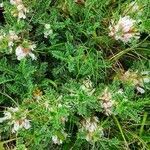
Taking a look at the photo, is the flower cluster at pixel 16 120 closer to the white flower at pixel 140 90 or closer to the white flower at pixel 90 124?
the white flower at pixel 90 124

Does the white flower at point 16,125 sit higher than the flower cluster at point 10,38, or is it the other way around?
the flower cluster at point 10,38

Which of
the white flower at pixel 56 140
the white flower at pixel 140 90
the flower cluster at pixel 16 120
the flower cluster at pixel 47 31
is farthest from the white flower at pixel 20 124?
the white flower at pixel 140 90

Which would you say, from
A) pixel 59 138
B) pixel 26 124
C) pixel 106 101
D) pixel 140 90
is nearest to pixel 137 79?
pixel 140 90

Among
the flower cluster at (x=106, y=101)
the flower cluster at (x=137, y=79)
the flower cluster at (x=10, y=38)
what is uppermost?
the flower cluster at (x=10, y=38)

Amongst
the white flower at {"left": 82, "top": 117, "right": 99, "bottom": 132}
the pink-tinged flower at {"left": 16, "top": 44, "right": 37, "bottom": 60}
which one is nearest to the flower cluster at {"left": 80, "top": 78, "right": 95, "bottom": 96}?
the white flower at {"left": 82, "top": 117, "right": 99, "bottom": 132}

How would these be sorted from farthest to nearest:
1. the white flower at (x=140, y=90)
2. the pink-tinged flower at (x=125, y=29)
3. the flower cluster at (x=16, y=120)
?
the white flower at (x=140, y=90), the pink-tinged flower at (x=125, y=29), the flower cluster at (x=16, y=120)
